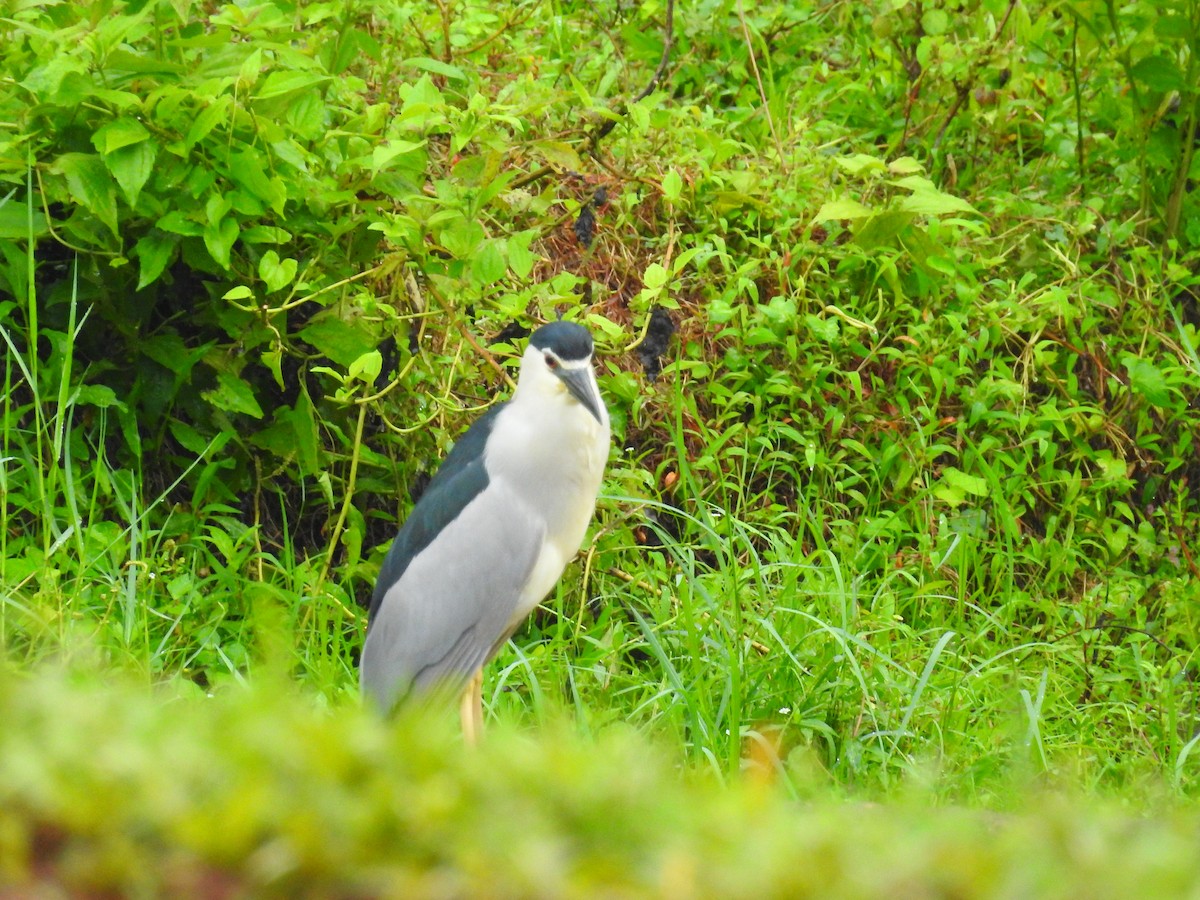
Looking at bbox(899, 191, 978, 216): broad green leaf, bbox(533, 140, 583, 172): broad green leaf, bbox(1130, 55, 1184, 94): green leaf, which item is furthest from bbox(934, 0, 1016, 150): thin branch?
bbox(533, 140, 583, 172): broad green leaf

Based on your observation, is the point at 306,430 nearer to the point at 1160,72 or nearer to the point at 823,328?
the point at 823,328

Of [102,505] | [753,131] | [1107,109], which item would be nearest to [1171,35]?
[1107,109]

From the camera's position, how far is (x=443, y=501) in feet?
10.7

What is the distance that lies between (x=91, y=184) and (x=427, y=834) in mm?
2726

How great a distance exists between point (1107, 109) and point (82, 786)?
5171 millimetres

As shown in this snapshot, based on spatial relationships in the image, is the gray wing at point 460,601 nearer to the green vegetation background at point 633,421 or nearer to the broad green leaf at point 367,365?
the green vegetation background at point 633,421

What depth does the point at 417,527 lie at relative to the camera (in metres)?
3.32

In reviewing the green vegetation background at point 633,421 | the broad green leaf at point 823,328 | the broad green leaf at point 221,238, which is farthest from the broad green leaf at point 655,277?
the broad green leaf at point 221,238

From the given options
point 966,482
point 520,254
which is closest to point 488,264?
point 520,254

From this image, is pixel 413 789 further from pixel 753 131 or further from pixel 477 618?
pixel 753 131

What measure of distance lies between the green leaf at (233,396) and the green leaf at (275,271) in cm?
39

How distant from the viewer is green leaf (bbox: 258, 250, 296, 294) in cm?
346

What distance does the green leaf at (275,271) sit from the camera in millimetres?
3455

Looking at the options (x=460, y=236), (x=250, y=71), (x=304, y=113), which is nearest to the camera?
(x=250, y=71)
